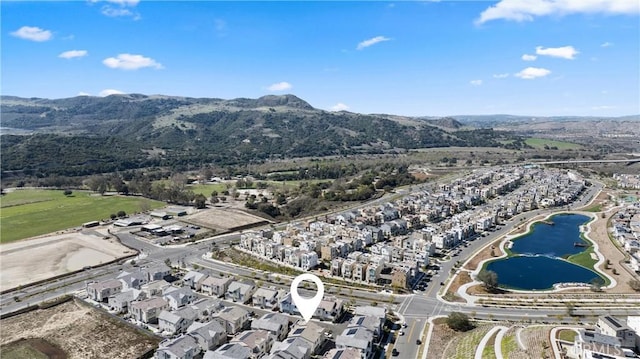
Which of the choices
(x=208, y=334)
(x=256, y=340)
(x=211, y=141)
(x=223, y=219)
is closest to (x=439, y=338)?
(x=256, y=340)

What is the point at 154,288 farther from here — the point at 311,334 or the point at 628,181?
the point at 628,181

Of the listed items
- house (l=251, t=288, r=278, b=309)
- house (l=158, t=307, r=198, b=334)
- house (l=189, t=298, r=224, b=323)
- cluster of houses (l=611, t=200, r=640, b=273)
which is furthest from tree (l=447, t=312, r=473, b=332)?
cluster of houses (l=611, t=200, r=640, b=273)

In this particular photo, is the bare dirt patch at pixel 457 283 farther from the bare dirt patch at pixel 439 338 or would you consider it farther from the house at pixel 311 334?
the house at pixel 311 334

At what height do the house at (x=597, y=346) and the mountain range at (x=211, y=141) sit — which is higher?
the mountain range at (x=211, y=141)

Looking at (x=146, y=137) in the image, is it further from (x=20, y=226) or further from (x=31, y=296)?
(x=31, y=296)

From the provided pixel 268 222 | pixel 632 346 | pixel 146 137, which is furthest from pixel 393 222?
pixel 146 137

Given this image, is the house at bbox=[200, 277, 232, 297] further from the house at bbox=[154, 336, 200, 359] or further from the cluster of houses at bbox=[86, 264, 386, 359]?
the house at bbox=[154, 336, 200, 359]

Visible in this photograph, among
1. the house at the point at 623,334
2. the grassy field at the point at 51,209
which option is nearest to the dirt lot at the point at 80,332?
the grassy field at the point at 51,209
